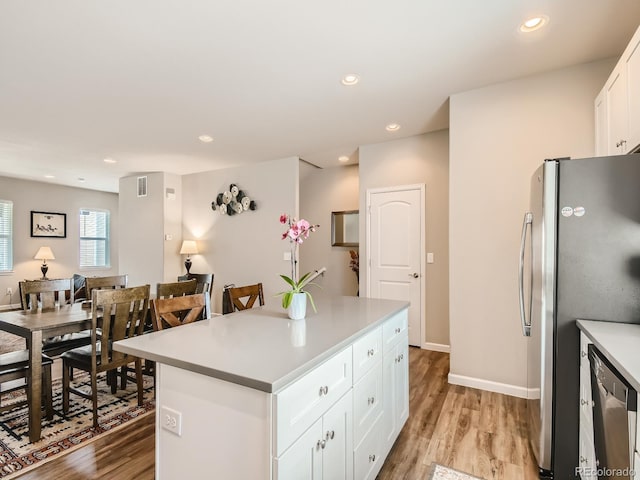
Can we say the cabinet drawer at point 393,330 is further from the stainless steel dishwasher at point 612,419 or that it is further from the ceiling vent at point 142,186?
the ceiling vent at point 142,186

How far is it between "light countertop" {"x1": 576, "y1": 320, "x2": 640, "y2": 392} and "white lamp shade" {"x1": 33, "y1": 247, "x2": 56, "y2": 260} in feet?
28.8

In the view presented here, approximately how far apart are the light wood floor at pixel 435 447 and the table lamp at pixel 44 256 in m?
6.34

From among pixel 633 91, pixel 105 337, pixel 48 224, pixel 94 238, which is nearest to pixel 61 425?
pixel 105 337

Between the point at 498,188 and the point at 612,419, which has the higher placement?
the point at 498,188

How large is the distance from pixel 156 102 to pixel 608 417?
12.9ft

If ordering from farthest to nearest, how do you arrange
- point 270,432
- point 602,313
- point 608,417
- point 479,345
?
point 479,345 → point 602,313 → point 608,417 → point 270,432

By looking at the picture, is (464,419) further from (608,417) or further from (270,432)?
(270,432)

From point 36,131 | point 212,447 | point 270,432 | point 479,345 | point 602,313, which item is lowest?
point 479,345

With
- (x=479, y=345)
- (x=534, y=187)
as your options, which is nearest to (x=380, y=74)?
(x=534, y=187)

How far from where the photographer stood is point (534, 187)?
2031 millimetres

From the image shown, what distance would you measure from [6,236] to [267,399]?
27.4ft

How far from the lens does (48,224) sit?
285 inches

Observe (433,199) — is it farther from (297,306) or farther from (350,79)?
(297,306)

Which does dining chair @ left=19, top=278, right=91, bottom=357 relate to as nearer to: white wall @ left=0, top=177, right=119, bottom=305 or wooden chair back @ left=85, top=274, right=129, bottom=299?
wooden chair back @ left=85, top=274, right=129, bottom=299
